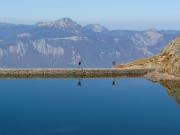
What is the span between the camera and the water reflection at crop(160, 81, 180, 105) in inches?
4078

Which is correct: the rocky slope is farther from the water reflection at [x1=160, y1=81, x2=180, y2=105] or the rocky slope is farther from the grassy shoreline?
the water reflection at [x1=160, y1=81, x2=180, y2=105]

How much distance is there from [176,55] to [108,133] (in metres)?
84.0

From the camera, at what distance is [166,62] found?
147625 mm

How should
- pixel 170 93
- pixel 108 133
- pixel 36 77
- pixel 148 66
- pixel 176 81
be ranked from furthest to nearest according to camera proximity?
pixel 148 66
pixel 36 77
pixel 176 81
pixel 170 93
pixel 108 133

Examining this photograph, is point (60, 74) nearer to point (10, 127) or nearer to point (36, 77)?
point (36, 77)

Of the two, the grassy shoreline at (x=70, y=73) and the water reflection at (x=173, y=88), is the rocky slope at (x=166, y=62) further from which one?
the water reflection at (x=173, y=88)

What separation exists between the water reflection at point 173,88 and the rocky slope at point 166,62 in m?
10.4

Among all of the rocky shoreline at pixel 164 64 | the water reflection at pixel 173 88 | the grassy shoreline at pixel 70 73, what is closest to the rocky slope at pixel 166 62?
the rocky shoreline at pixel 164 64

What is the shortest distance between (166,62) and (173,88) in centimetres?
3479

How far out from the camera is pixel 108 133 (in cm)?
7044

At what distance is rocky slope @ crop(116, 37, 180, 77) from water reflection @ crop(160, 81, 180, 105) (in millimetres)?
10371

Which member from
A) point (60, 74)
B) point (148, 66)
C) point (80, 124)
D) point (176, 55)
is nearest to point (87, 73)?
point (60, 74)

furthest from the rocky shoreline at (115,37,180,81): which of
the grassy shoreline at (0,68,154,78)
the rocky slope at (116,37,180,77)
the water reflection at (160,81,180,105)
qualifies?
the water reflection at (160,81,180,105)

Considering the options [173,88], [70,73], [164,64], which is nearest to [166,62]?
[164,64]
